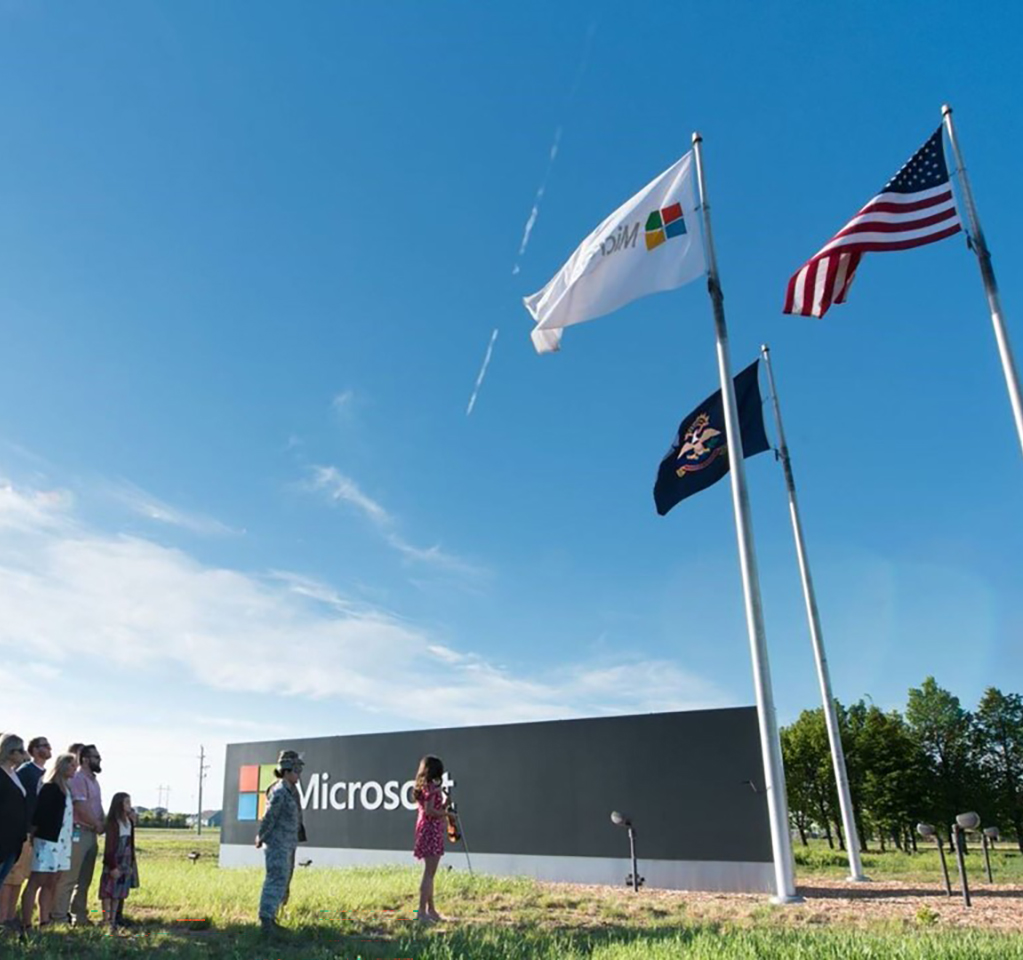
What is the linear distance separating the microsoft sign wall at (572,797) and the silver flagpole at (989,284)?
588 cm

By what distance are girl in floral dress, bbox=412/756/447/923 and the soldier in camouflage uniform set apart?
1.28 metres

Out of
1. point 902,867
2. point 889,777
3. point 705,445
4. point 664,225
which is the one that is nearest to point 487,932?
point 705,445

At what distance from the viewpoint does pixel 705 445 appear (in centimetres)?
1354

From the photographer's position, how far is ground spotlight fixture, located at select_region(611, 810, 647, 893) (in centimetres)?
1278

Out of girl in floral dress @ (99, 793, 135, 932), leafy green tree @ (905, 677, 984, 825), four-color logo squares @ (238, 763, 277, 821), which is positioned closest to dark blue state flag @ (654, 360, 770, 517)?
girl in floral dress @ (99, 793, 135, 932)

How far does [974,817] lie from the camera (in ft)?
28.6

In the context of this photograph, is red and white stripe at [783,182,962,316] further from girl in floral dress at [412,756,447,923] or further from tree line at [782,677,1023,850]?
tree line at [782,677,1023,850]

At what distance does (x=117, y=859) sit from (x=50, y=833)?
1275 millimetres

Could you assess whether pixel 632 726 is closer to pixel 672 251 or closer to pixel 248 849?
pixel 672 251

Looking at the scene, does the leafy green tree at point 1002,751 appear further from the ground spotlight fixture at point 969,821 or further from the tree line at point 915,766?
the ground spotlight fixture at point 969,821

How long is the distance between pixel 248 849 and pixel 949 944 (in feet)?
57.9

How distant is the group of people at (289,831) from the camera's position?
26.5 ft

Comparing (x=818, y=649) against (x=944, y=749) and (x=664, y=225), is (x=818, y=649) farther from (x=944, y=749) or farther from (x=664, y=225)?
(x=944, y=749)

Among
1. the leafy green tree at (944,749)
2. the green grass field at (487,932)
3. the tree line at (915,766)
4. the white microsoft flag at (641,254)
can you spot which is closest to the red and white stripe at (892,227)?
the white microsoft flag at (641,254)
